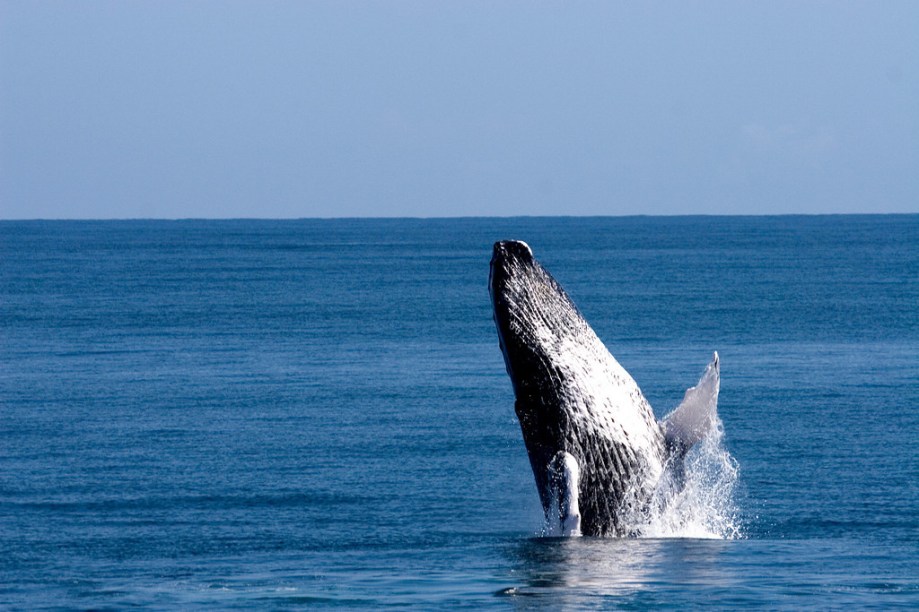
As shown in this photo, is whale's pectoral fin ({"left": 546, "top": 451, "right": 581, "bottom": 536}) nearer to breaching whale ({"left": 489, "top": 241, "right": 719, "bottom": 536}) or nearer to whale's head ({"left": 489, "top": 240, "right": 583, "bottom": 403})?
breaching whale ({"left": 489, "top": 241, "right": 719, "bottom": 536})

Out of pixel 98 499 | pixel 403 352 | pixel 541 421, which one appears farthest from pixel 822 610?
pixel 403 352

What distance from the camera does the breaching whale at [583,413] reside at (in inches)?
526

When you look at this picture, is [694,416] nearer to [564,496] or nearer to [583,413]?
[583,413]

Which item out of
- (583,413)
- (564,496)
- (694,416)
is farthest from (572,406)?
(694,416)

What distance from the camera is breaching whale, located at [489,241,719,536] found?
1336 centimetres

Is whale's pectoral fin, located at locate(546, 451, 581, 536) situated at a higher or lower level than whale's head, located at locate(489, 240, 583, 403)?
lower

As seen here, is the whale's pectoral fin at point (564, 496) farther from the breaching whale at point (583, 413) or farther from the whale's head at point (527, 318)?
the whale's head at point (527, 318)

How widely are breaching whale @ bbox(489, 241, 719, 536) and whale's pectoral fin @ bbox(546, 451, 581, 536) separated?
22 millimetres

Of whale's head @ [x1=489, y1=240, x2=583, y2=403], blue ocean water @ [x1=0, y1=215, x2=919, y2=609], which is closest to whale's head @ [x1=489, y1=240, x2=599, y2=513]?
whale's head @ [x1=489, y1=240, x2=583, y2=403]

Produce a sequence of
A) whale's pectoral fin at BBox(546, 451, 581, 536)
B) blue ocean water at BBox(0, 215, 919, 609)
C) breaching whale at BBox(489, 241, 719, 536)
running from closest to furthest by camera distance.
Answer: whale's pectoral fin at BBox(546, 451, 581, 536), blue ocean water at BBox(0, 215, 919, 609), breaching whale at BBox(489, 241, 719, 536)

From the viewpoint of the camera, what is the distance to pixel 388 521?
22438mm

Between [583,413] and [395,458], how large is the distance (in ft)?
51.2

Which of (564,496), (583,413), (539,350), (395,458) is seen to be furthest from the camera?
(395,458)

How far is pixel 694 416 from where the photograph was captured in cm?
1354
